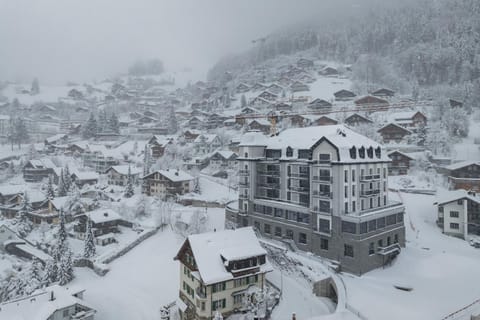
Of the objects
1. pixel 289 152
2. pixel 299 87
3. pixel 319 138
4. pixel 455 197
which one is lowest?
pixel 455 197

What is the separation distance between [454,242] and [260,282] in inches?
1015

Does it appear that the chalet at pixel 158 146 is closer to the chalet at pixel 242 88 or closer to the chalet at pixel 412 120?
the chalet at pixel 242 88

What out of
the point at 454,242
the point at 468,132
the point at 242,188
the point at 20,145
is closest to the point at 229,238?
the point at 242,188

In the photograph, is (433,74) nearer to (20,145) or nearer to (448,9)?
(448,9)

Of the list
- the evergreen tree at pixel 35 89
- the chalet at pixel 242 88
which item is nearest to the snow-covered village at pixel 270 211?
the chalet at pixel 242 88

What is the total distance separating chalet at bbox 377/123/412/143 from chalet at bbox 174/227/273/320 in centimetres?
5153

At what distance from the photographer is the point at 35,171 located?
78.9 meters

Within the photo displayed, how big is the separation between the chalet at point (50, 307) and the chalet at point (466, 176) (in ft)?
172

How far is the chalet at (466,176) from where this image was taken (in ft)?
168

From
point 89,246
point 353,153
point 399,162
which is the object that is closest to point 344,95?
point 399,162

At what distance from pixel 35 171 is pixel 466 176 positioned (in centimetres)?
8618

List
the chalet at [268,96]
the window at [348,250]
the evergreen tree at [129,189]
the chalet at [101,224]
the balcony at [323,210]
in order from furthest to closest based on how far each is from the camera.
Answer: the chalet at [268,96]
the evergreen tree at [129,189]
the chalet at [101,224]
the balcony at [323,210]
the window at [348,250]

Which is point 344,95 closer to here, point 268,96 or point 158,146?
point 268,96

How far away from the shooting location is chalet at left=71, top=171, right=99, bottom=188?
240ft
